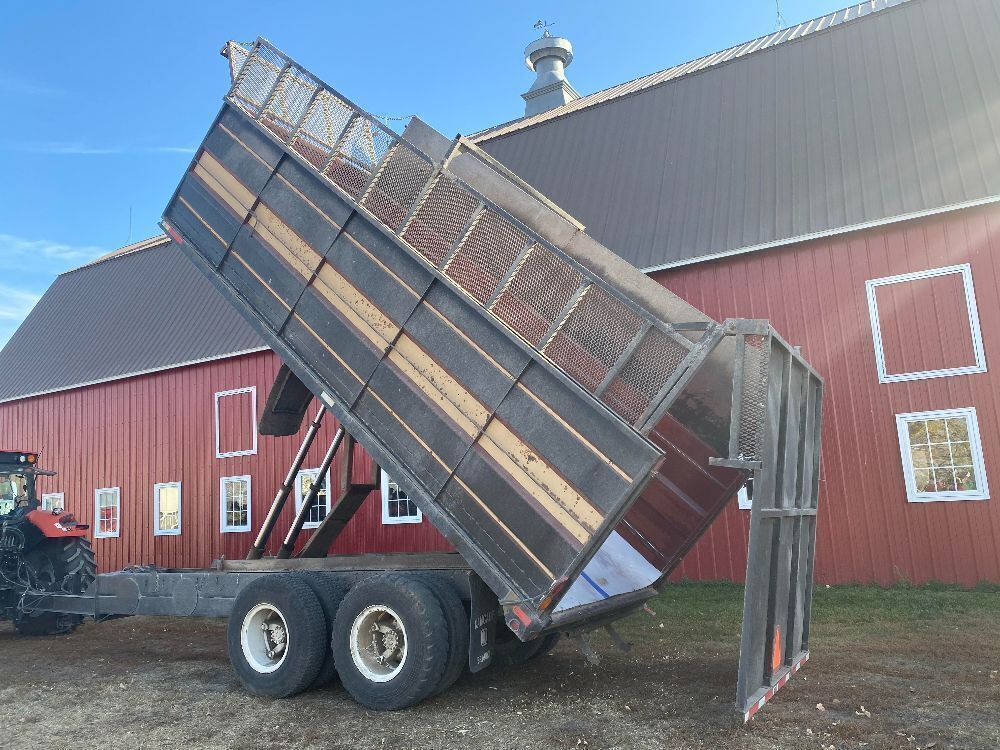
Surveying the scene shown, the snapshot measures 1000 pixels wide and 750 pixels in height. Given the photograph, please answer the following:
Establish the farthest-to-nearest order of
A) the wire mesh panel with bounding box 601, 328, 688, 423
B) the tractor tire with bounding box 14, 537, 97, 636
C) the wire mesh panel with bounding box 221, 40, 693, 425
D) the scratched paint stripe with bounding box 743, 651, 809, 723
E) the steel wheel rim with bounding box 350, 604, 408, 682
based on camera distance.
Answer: the tractor tire with bounding box 14, 537, 97, 636
the steel wheel rim with bounding box 350, 604, 408, 682
the wire mesh panel with bounding box 221, 40, 693, 425
the wire mesh panel with bounding box 601, 328, 688, 423
the scratched paint stripe with bounding box 743, 651, 809, 723

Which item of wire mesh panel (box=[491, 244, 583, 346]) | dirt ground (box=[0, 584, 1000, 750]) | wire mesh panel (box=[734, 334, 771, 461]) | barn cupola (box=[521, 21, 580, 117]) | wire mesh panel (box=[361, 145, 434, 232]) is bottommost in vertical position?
dirt ground (box=[0, 584, 1000, 750])

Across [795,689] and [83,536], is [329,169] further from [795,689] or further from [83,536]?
[83,536]

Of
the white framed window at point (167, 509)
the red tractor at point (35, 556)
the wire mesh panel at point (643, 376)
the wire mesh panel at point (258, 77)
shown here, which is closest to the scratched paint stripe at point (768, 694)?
the wire mesh panel at point (643, 376)

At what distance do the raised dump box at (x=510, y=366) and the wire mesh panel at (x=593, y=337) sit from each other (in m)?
0.01

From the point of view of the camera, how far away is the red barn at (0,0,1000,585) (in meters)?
10.7

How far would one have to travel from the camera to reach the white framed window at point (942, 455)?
10.5m

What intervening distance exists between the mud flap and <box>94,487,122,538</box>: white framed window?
17.4 meters

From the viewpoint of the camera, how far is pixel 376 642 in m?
5.89

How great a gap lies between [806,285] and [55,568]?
11.5 m

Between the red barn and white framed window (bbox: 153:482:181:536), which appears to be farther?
white framed window (bbox: 153:482:181:536)

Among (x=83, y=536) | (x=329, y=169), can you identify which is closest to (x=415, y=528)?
(x=83, y=536)

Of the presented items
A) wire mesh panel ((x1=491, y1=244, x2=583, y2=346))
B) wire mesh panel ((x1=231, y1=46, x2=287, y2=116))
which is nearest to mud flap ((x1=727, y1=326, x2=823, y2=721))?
wire mesh panel ((x1=491, y1=244, x2=583, y2=346))

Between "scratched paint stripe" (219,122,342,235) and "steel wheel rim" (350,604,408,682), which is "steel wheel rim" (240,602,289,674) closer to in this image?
"steel wheel rim" (350,604,408,682)

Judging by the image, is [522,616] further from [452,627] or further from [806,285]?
[806,285]
